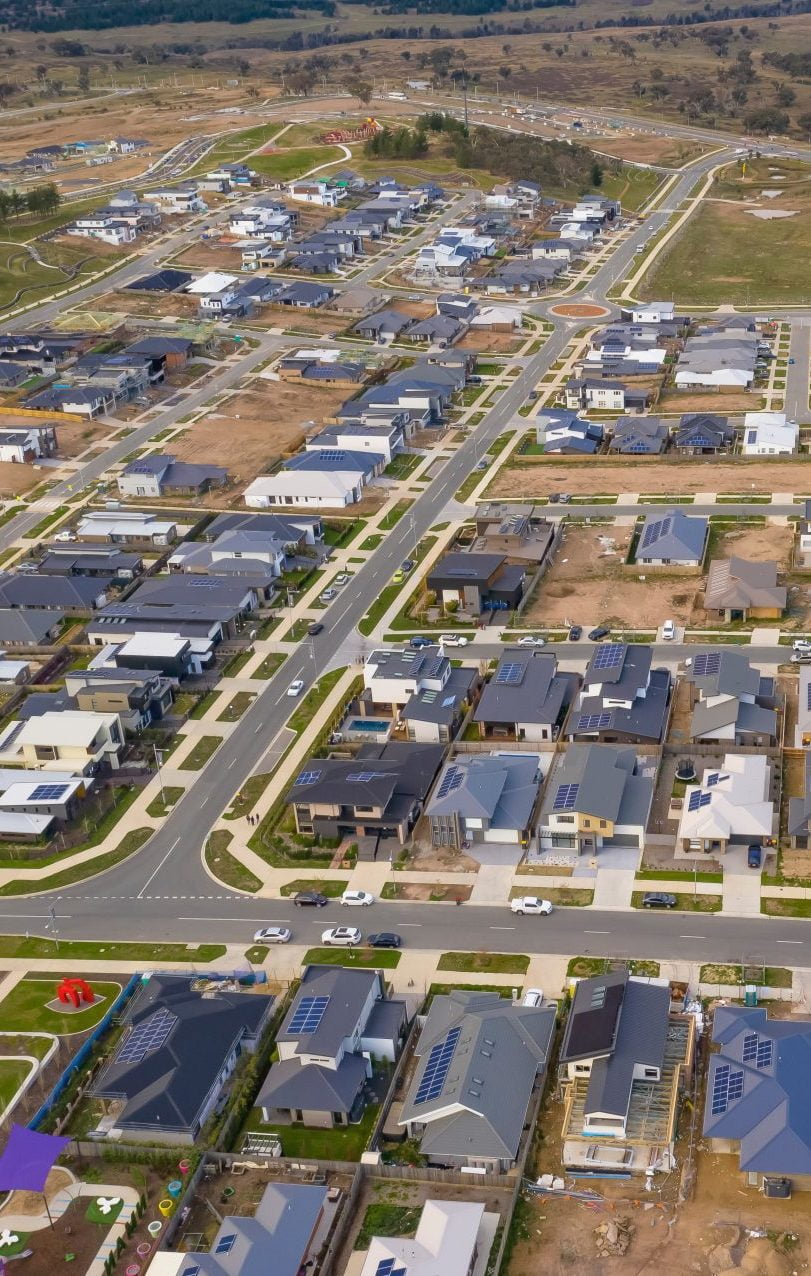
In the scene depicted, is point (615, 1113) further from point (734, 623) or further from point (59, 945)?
point (734, 623)

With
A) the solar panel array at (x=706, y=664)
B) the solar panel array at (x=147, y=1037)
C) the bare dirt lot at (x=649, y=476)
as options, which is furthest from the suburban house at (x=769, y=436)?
the solar panel array at (x=147, y=1037)

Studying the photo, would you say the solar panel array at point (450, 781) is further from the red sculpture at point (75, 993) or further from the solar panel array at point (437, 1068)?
the red sculpture at point (75, 993)

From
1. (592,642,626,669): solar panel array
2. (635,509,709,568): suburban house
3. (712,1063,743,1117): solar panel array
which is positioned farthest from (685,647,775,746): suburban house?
(712,1063,743,1117): solar panel array

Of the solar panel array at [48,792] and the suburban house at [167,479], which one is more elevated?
the suburban house at [167,479]

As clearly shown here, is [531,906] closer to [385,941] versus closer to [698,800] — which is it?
[385,941]

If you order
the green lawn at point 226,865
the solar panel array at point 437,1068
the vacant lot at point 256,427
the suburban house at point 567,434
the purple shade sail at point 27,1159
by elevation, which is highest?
the suburban house at point 567,434

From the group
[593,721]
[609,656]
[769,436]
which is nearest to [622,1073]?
[593,721]

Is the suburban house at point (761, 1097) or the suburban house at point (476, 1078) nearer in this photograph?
the suburban house at point (761, 1097)
